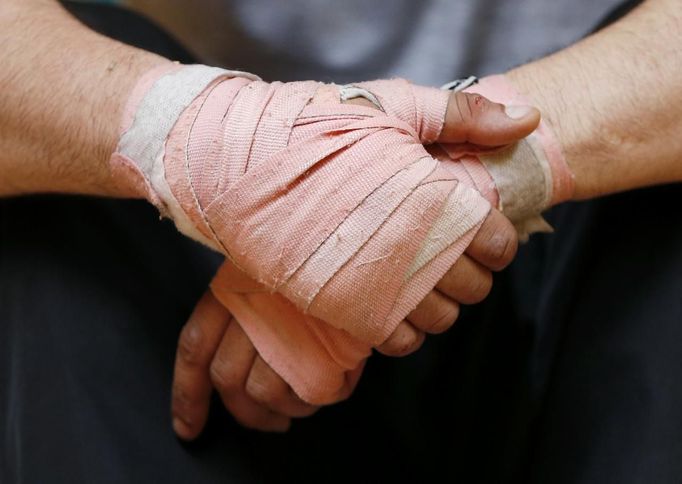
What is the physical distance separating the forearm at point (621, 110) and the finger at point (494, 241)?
0.13 meters

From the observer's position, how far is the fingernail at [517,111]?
809mm

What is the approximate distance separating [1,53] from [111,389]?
15.9 inches

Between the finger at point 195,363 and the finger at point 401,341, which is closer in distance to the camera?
the finger at point 401,341

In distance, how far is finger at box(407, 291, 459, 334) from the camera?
81 centimetres

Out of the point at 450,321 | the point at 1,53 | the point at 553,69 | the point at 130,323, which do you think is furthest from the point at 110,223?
the point at 553,69

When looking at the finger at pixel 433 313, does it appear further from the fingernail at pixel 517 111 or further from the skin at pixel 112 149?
the fingernail at pixel 517 111

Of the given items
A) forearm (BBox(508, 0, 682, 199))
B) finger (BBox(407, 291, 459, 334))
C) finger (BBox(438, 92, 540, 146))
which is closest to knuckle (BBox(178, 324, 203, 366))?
finger (BBox(407, 291, 459, 334))

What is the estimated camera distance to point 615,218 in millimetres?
961

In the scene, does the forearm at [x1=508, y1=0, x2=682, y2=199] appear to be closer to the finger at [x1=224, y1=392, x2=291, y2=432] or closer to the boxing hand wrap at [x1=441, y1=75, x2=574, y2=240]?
the boxing hand wrap at [x1=441, y1=75, x2=574, y2=240]

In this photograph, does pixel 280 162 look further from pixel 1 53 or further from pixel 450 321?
pixel 1 53

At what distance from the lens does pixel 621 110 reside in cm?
88

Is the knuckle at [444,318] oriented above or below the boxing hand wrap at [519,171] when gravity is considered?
below

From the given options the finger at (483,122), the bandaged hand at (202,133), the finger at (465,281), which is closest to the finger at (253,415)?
the bandaged hand at (202,133)

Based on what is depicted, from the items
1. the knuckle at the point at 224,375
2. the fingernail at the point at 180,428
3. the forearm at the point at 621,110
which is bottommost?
the fingernail at the point at 180,428
